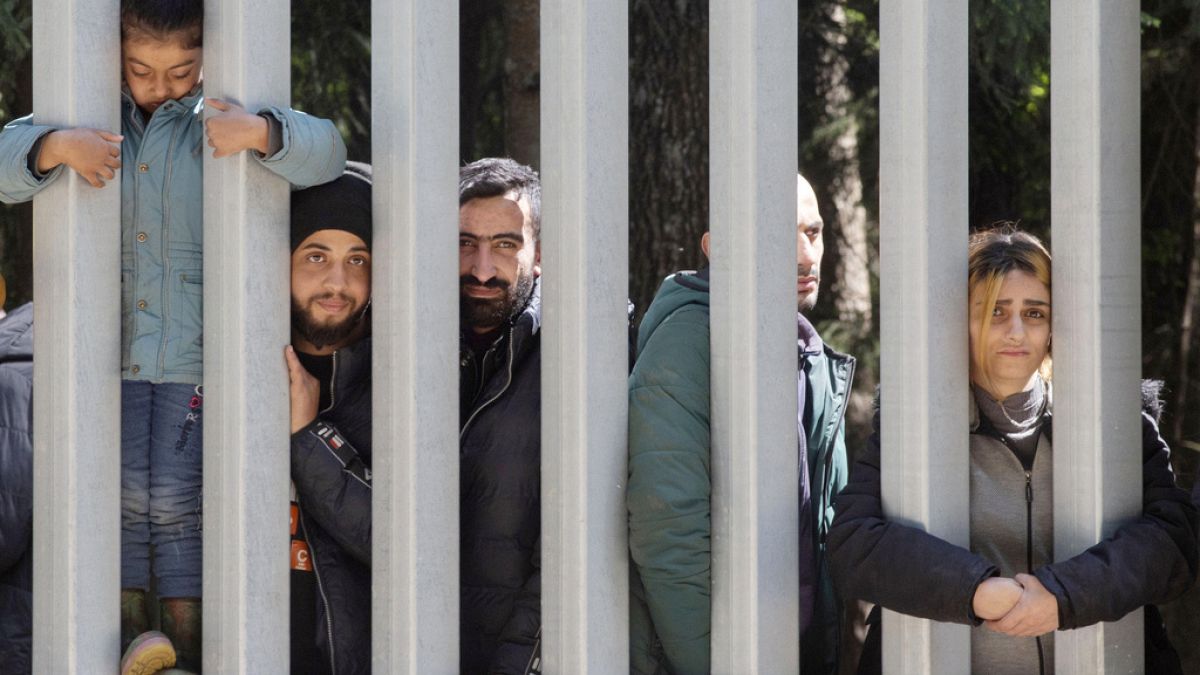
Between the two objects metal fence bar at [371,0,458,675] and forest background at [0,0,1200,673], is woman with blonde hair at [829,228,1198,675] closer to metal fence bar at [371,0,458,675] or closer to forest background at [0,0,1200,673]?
metal fence bar at [371,0,458,675]

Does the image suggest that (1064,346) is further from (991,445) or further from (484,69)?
(484,69)

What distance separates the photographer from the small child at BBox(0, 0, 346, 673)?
10.9ft

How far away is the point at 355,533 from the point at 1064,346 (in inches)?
57.1

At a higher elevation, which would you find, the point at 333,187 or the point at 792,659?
the point at 333,187

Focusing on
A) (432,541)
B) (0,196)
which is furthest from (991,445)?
(0,196)

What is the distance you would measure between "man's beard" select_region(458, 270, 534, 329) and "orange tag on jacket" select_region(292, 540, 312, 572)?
0.60 meters

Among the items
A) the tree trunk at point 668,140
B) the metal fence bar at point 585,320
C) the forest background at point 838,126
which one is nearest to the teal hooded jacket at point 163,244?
the metal fence bar at point 585,320

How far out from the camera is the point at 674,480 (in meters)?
3.16

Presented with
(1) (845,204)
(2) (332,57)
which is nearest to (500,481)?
(1) (845,204)

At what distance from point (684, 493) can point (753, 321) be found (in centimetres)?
35

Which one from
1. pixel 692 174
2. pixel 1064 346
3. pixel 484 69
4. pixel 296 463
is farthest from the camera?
pixel 484 69

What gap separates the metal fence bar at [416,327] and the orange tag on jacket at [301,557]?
312mm

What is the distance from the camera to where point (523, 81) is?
5.68 meters

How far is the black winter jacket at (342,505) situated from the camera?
3344mm
